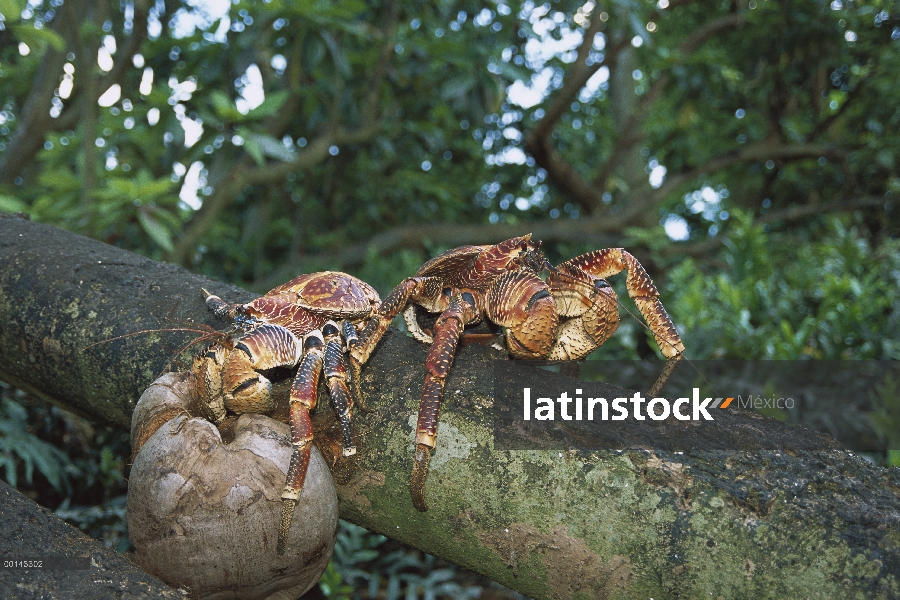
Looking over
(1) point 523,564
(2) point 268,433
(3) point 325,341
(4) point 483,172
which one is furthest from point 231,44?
(4) point 483,172

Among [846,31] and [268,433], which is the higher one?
[846,31]

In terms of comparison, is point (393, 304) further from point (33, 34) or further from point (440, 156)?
point (440, 156)

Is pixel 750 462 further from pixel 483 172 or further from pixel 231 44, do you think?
pixel 483 172

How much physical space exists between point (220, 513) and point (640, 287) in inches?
55.6

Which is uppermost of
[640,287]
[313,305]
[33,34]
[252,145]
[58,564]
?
[33,34]

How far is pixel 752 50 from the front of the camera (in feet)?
27.2

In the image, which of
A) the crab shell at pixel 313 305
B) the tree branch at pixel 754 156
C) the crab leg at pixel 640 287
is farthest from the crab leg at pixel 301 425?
the tree branch at pixel 754 156

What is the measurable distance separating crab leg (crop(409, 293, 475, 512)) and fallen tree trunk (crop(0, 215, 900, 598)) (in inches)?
1.7

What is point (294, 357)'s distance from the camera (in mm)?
1812

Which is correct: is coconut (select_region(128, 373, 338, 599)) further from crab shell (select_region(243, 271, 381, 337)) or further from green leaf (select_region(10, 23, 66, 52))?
green leaf (select_region(10, 23, 66, 52))

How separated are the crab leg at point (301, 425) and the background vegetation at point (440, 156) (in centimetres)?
111

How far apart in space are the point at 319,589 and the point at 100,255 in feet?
5.76

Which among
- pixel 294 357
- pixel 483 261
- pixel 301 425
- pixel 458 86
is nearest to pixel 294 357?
pixel 294 357

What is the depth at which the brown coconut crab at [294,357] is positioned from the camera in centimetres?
164
